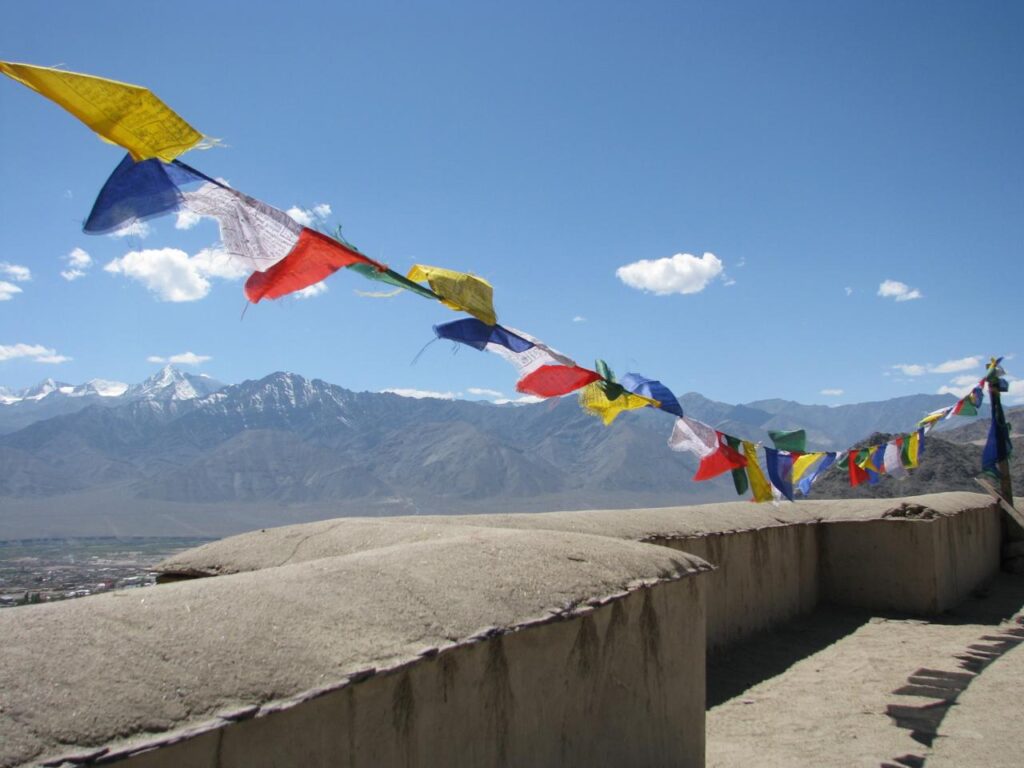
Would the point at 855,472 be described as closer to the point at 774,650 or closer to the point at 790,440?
the point at 790,440

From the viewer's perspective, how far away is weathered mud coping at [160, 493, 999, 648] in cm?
726

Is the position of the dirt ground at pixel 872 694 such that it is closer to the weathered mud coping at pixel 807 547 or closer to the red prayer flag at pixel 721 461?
the weathered mud coping at pixel 807 547

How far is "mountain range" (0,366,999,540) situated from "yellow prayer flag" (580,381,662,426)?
229 feet

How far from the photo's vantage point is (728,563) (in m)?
7.95

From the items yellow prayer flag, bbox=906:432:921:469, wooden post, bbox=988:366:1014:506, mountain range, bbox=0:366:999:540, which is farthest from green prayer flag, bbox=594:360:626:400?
mountain range, bbox=0:366:999:540

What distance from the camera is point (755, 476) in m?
7.79

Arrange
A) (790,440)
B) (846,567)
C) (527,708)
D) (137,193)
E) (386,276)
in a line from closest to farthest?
(527,708) < (137,193) < (386,276) < (790,440) < (846,567)

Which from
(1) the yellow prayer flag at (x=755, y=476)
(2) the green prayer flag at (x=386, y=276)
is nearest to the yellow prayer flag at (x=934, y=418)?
(1) the yellow prayer flag at (x=755, y=476)

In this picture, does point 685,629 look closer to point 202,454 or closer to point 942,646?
point 942,646

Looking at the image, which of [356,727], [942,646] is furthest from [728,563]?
[356,727]

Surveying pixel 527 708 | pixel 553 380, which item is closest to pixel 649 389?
pixel 553 380

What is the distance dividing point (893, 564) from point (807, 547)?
99 centimetres

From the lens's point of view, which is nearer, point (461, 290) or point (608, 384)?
point (461, 290)

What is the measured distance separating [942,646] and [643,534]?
3.47m
